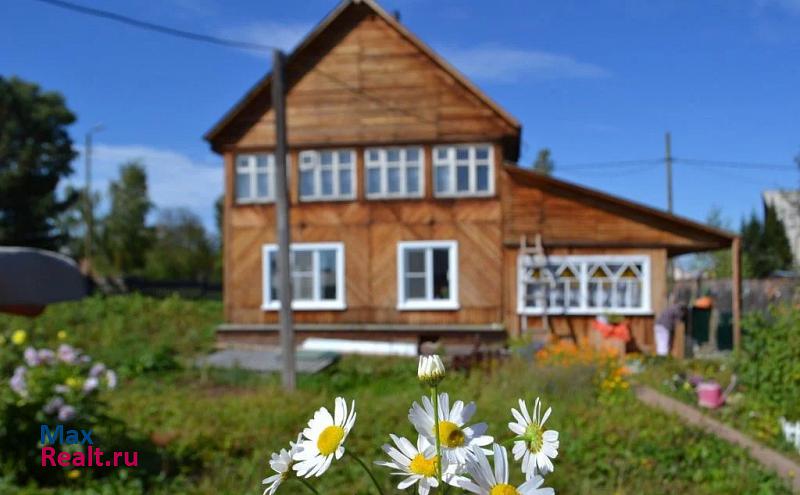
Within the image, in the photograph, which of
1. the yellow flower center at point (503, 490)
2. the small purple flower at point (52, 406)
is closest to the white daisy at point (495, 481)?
the yellow flower center at point (503, 490)

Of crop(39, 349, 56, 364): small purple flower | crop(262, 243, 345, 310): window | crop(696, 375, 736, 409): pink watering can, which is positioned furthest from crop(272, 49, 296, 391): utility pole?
crop(262, 243, 345, 310): window

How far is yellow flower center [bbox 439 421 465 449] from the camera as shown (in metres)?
1.04

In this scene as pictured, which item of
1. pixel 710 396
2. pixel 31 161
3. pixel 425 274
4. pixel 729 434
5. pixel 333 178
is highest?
pixel 31 161

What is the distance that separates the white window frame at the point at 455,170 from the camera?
647 inches

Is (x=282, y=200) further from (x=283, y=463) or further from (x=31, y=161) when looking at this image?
(x=31, y=161)

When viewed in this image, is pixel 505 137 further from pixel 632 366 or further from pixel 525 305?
pixel 632 366

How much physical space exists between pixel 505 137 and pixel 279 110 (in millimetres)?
7051

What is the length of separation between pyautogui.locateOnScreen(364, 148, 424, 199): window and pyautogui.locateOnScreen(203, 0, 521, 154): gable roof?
1826 millimetres

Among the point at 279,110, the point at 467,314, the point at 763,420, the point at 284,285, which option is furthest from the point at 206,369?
the point at 763,420

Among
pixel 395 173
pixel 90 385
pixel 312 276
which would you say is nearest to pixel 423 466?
pixel 90 385

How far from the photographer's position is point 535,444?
3.34 feet

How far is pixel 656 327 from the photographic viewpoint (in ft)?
49.7

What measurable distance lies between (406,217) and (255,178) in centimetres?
364

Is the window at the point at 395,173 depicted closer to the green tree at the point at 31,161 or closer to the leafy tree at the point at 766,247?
the leafy tree at the point at 766,247
